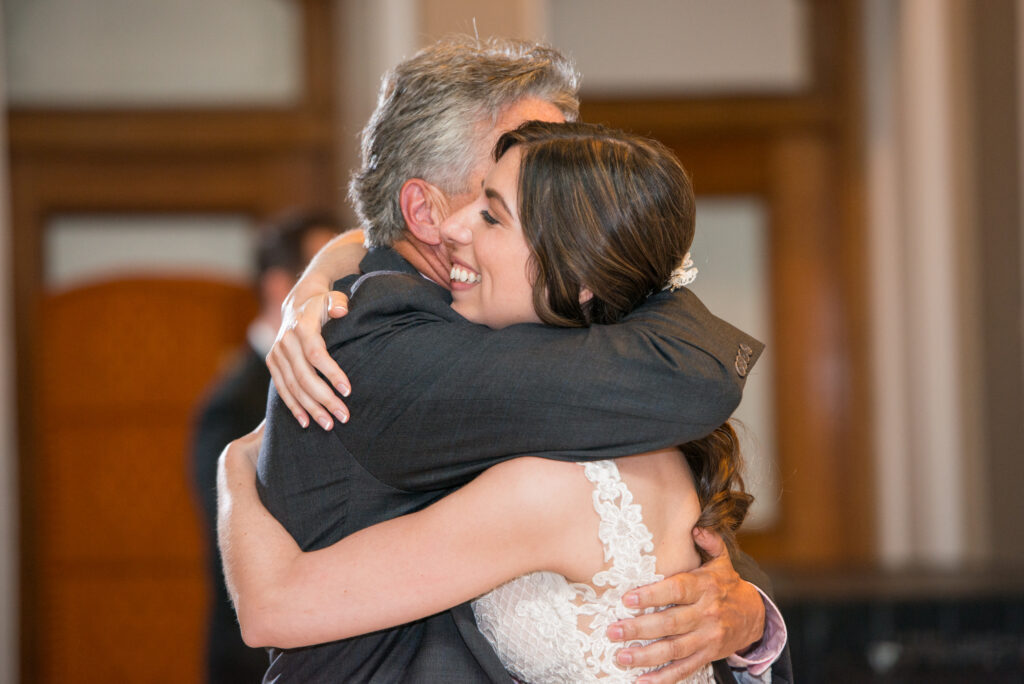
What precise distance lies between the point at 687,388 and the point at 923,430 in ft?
10.9

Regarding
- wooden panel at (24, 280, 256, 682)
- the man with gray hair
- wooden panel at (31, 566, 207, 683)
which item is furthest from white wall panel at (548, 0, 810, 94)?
the man with gray hair

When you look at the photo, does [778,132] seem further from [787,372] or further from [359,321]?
[359,321]

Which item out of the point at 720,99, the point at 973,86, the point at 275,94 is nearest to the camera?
the point at 973,86

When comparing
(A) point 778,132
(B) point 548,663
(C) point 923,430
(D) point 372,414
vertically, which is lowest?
(C) point 923,430

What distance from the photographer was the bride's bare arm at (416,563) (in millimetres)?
1217

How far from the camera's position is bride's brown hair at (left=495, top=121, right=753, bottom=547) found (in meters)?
1.26

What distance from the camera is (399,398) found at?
123 centimetres

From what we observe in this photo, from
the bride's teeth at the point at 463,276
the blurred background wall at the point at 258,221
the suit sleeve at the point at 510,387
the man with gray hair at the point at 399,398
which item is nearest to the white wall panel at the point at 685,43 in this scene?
the blurred background wall at the point at 258,221

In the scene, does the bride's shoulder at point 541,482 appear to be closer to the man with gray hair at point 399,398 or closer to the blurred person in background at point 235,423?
the man with gray hair at point 399,398

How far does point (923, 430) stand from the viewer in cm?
424

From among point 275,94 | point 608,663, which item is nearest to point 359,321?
point 608,663

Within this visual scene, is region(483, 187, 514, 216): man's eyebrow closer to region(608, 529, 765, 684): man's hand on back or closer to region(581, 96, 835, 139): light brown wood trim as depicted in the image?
region(608, 529, 765, 684): man's hand on back

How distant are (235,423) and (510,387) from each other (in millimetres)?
1880

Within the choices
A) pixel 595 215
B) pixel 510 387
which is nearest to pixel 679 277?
pixel 595 215
